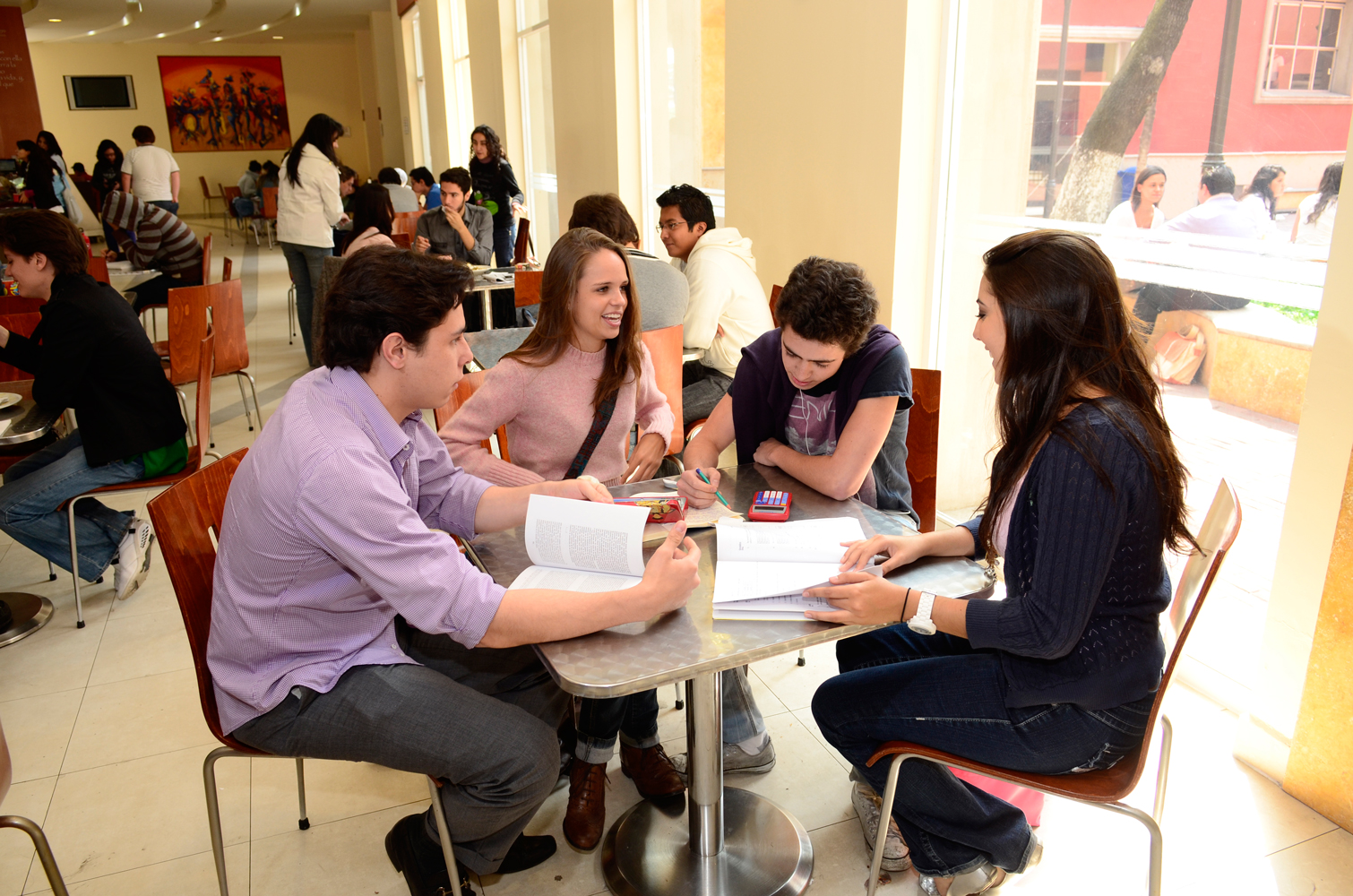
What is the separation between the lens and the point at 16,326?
321 centimetres

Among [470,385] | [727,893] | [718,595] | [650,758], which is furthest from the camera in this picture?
[470,385]

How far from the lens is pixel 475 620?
1341mm

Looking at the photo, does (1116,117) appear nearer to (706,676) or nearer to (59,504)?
(706,676)

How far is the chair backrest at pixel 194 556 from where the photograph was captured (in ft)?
4.88

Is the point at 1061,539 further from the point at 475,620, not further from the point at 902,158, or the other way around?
the point at 902,158

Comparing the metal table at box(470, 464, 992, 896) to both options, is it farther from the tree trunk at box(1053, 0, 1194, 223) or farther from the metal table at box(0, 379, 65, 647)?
the metal table at box(0, 379, 65, 647)

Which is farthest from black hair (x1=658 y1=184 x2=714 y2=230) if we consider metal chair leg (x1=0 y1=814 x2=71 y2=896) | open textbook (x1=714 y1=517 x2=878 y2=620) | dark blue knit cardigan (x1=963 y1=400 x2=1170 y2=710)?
metal chair leg (x1=0 y1=814 x2=71 y2=896)

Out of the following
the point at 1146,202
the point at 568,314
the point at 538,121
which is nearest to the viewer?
the point at 568,314

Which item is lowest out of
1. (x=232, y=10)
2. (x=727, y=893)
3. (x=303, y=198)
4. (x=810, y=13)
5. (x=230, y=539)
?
(x=727, y=893)

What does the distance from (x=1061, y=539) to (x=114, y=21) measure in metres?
18.5

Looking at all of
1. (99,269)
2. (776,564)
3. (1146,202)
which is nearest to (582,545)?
(776,564)

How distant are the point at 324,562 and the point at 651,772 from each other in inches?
37.2

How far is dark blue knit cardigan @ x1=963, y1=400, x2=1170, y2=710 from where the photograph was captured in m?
1.27

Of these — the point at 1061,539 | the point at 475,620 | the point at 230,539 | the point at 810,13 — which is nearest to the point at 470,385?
the point at 230,539
